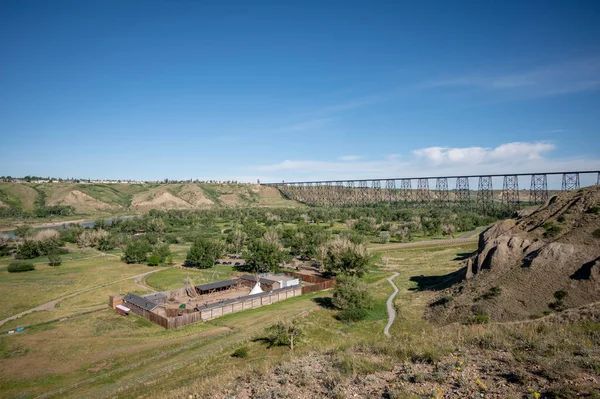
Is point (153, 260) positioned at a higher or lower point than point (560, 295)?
lower

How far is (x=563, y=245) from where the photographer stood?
3394 cm

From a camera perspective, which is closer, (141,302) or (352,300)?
(352,300)

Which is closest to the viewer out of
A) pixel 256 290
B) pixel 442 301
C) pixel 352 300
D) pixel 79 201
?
pixel 442 301

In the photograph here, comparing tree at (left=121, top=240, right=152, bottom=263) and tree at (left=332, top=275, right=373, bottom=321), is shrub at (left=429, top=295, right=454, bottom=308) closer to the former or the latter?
tree at (left=332, top=275, right=373, bottom=321)

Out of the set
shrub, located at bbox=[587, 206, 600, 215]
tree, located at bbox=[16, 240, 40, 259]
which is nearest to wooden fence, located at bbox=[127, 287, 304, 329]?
shrub, located at bbox=[587, 206, 600, 215]

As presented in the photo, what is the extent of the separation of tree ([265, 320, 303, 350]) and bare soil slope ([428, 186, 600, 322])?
1368cm

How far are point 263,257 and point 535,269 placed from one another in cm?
4269

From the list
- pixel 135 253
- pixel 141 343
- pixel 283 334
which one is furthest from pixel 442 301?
pixel 135 253

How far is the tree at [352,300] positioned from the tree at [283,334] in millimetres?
8048

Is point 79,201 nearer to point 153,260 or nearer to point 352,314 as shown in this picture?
point 153,260

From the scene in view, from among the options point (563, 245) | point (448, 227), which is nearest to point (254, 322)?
point (563, 245)

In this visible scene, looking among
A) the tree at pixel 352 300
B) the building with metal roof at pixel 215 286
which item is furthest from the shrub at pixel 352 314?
the building with metal roof at pixel 215 286

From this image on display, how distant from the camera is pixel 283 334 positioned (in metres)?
30.5

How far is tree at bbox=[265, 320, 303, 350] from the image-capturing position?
3033 centimetres
